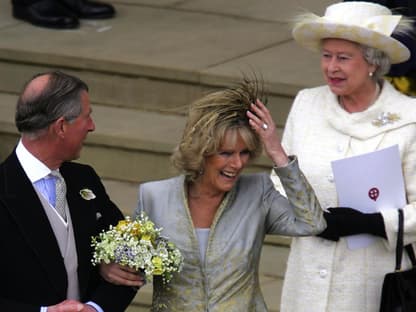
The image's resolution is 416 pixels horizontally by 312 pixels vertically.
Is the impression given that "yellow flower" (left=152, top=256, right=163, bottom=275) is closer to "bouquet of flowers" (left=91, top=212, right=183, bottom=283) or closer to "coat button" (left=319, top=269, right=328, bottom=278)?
"bouquet of flowers" (left=91, top=212, right=183, bottom=283)

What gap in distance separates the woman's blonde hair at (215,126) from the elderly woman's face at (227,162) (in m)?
0.01

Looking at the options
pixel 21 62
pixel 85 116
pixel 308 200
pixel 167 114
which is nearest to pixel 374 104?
pixel 308 200

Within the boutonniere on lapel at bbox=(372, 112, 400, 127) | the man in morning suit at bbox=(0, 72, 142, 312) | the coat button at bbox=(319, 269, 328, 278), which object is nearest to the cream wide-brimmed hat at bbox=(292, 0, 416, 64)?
the boutonniere on lapel at bbox=(372, 112, 400, 127)

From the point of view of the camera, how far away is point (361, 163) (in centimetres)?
508

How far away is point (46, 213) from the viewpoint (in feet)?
14.8

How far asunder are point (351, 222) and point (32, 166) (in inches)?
46.7

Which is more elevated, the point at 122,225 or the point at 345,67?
the point at 345,67

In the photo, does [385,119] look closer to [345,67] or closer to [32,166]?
[345,67]

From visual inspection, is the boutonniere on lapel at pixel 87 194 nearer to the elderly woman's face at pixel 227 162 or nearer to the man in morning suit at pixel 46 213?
the man in morning suit at pixel 46 213

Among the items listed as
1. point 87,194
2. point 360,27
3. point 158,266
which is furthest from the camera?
point 360,27

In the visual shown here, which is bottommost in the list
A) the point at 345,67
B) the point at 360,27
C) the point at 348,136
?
the point at 348,136

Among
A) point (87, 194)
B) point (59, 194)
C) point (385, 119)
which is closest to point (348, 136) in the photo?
point (385, 119)

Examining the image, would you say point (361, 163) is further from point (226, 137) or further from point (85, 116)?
point (85, 116)

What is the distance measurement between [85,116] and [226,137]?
0.45m
